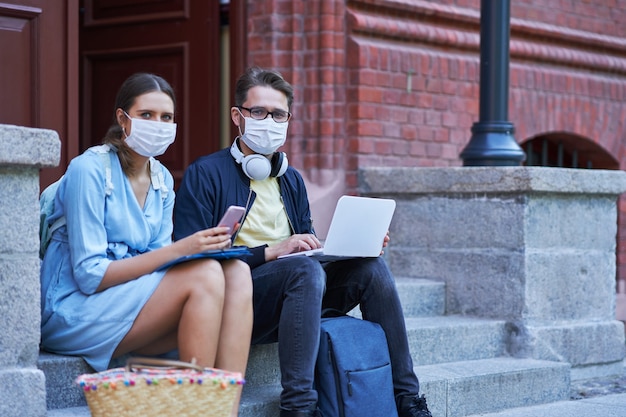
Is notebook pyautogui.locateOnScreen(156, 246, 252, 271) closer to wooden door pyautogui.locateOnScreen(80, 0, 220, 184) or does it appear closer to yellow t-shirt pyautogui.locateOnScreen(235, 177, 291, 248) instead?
yellow t-shirt pyautogui.locateOnScreen(235, 177, 291, 248)

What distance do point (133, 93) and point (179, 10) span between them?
281 centimetres

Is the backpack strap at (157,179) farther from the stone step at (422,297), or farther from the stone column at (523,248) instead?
the stone column at (523,248)

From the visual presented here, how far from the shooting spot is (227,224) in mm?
4074

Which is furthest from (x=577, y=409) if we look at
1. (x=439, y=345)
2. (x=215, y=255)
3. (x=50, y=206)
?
(x=50, y=206)

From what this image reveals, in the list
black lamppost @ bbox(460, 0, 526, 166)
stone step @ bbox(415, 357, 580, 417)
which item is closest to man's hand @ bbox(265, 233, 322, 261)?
stone step @ bbox(415, 357, 580, 417)

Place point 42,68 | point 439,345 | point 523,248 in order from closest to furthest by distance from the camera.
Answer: point 439,345
point 42,68
point 523,248

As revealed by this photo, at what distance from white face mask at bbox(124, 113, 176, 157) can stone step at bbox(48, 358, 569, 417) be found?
1.11 meters

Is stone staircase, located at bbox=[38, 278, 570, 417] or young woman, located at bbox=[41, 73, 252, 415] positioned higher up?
young woman, located at bbox=[41, 73, 252, 415]

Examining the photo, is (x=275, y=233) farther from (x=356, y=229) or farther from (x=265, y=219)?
(x=356, y=229)

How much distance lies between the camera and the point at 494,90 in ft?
21.4

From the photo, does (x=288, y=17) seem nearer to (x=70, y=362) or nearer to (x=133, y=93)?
(x=133, y=93)

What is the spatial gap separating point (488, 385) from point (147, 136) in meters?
2.20

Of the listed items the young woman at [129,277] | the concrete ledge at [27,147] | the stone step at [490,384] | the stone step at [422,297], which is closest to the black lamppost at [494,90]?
the stone step at [422,297]

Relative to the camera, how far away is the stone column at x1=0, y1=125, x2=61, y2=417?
3.95 m
